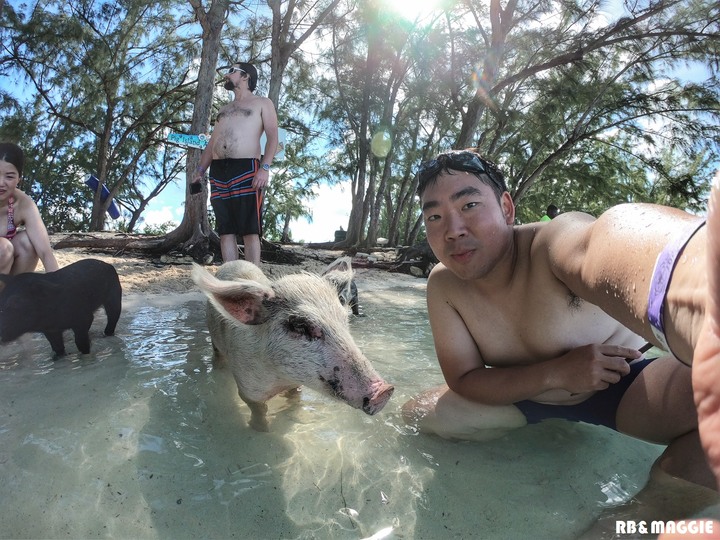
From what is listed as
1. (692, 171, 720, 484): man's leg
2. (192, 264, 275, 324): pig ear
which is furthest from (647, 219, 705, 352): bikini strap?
(192, 264, 275, 324): pig ear

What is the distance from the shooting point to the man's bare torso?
193 inches

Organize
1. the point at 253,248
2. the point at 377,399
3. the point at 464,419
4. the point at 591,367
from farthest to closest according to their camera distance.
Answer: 1. the point at 253,248
2. the point at 464,419
3. the point at 377,399
4. the point at 591,367

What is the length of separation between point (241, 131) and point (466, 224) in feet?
12.4

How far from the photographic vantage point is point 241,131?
4.89 metres

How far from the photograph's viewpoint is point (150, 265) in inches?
265

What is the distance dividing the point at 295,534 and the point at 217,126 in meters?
4.75

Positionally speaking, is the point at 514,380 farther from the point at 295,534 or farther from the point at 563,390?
the point at 295,534

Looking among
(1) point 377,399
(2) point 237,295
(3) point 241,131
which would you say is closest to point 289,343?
(2) point 237,295

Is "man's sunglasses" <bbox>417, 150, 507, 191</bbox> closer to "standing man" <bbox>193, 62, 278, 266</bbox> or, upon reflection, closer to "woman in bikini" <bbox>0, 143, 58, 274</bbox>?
"woman in bikini" <bbox>0, 143, 58, 274</bbox>

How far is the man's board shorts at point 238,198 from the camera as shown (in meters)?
4.91

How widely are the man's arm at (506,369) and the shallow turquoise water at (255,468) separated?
35 centimetres

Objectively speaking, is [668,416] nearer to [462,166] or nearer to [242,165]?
[462,166]

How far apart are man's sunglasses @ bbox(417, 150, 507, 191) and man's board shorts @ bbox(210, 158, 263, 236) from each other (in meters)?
3.16

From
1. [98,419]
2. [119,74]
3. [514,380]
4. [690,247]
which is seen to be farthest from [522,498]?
[119,74]
